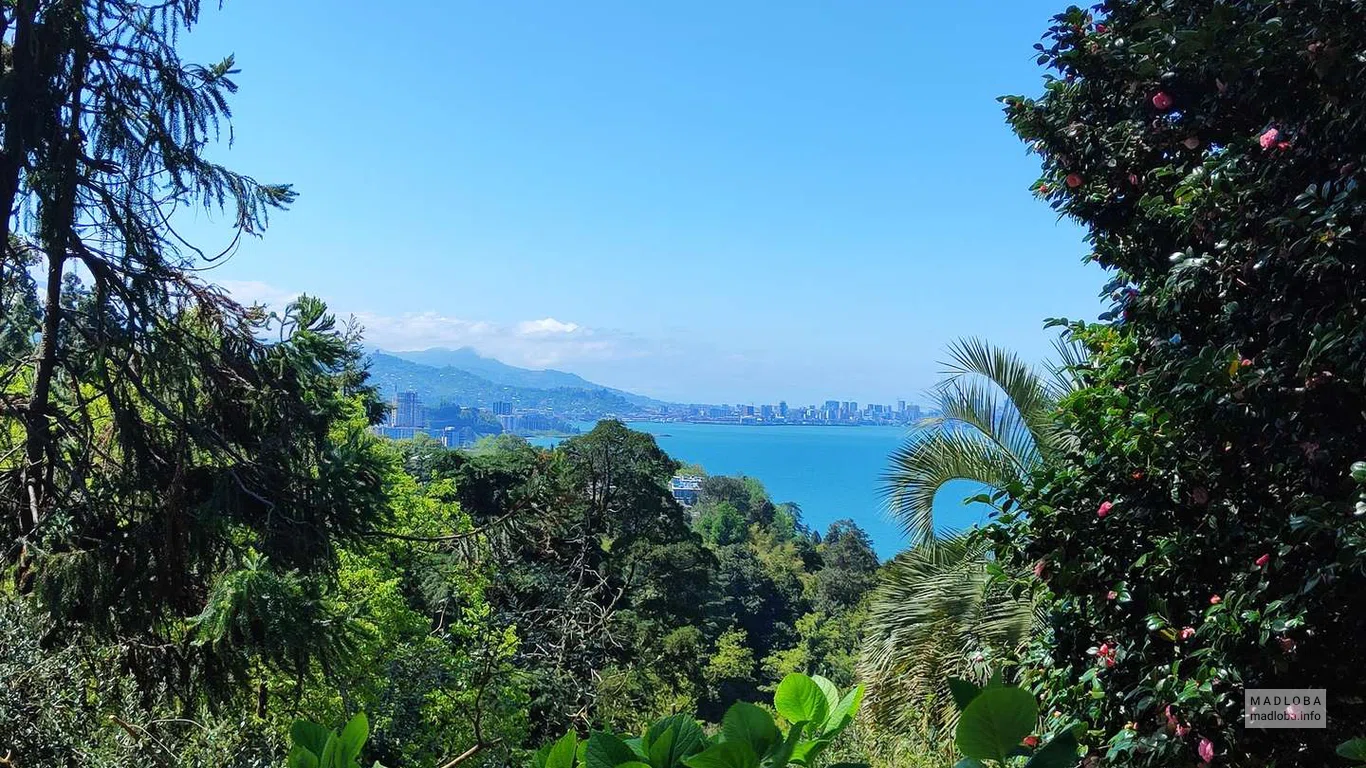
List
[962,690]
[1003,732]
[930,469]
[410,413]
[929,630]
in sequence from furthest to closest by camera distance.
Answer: [410,413] → [930,469] → [929,630] → [962,690] → [1003,732]

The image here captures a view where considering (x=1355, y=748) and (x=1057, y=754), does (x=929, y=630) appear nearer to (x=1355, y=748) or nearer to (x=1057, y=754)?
(x=1355, y=748)

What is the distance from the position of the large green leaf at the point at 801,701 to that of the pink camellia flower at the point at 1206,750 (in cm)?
162

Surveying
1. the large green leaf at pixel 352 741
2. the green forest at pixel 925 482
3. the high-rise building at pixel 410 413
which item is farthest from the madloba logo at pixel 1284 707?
the high-rise building at pixel 410 413

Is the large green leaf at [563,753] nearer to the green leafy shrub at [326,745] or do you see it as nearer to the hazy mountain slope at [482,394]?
the green leafy shrub at [326,745]

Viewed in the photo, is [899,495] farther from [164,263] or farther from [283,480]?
[164,263]

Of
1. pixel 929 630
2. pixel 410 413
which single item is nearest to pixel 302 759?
pixel 929 630

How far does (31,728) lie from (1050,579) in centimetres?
354

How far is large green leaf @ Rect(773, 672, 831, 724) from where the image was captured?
1104mm

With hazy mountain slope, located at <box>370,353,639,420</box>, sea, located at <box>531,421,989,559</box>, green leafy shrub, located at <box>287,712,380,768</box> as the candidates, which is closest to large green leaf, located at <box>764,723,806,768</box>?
green leafy shrub, located at <box>287,712,380,768</box>

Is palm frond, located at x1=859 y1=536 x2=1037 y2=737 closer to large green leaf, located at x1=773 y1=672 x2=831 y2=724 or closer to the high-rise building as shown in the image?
large green leaf, located at x1=773 y1=672 x2=831 y2=724

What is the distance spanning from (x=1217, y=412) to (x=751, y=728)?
176 centimetres

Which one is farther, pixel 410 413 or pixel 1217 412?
pixel 410 413

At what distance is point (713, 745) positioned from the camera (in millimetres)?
939

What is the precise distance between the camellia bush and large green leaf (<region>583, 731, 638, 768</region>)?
1.62m
